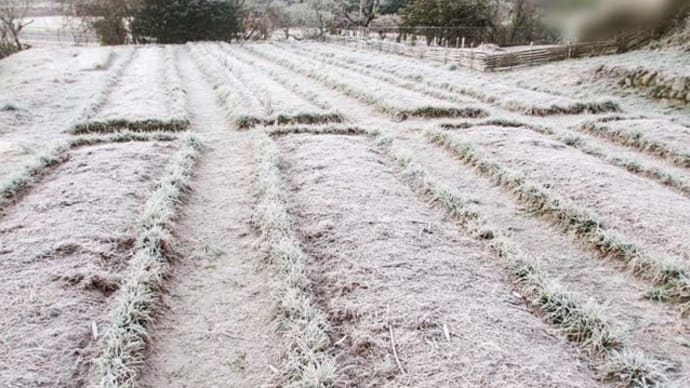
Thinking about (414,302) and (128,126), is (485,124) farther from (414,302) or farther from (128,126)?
(128,126)

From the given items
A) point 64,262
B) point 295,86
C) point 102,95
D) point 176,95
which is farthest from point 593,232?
point 102,95

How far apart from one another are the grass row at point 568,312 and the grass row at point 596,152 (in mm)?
2657

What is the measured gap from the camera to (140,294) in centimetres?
278

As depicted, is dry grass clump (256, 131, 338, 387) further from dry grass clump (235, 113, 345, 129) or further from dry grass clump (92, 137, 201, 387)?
dry grass clump (235, 113, 345, 129)

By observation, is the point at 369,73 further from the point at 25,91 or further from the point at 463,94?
the point at 25,91

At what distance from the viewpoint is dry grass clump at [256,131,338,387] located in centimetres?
225

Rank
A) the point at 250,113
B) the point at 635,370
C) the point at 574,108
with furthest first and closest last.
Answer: the point at 574,108, the point at 250,113, the point at 635,370

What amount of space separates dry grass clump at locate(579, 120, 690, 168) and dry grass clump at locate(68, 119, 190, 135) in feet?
21.8

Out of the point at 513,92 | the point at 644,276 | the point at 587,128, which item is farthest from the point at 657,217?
the point at 513,92

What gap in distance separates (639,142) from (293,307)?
6084 millimetres

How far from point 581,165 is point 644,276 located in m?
2.28

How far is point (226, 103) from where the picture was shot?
851cm

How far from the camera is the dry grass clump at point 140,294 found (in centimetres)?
225

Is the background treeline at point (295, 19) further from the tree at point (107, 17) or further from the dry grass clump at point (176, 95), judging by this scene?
the dry grass clump at point (176, 95)
